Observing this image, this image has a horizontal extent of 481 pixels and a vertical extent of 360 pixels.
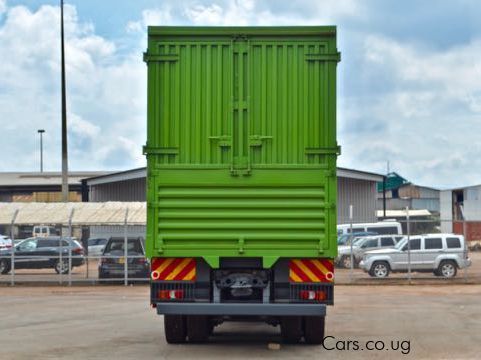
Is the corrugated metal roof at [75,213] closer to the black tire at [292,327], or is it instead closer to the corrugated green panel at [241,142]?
the black tire at [292,327]

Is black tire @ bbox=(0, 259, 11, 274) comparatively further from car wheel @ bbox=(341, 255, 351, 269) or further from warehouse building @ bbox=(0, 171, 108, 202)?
warehouse building @ bbox=(0, 171, 108, 202)

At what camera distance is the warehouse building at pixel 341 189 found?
49.8 metres

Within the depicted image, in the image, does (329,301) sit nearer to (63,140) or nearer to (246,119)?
(246,119)

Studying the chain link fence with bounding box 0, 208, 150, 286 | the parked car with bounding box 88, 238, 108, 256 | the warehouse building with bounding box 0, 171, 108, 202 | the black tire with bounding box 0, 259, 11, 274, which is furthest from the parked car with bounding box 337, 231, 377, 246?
the warehouse building with bounding box 0, 171, 108, 202

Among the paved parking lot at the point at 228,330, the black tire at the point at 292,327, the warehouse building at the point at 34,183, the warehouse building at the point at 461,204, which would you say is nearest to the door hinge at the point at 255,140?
the black tire at the point at 292,327

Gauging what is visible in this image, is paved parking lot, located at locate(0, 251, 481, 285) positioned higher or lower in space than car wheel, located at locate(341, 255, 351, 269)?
lower

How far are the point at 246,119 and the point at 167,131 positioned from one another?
1.09 m

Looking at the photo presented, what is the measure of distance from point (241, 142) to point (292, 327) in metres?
2.98

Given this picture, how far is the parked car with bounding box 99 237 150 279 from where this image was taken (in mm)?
28797

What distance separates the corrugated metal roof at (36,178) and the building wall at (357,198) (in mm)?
16702

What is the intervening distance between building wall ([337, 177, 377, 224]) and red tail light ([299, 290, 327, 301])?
3986 cm

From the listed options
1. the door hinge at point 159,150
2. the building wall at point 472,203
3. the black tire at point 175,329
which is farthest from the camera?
the building wall at point 472,203

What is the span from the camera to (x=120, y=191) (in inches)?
1996

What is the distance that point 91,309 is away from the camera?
20703 mm
